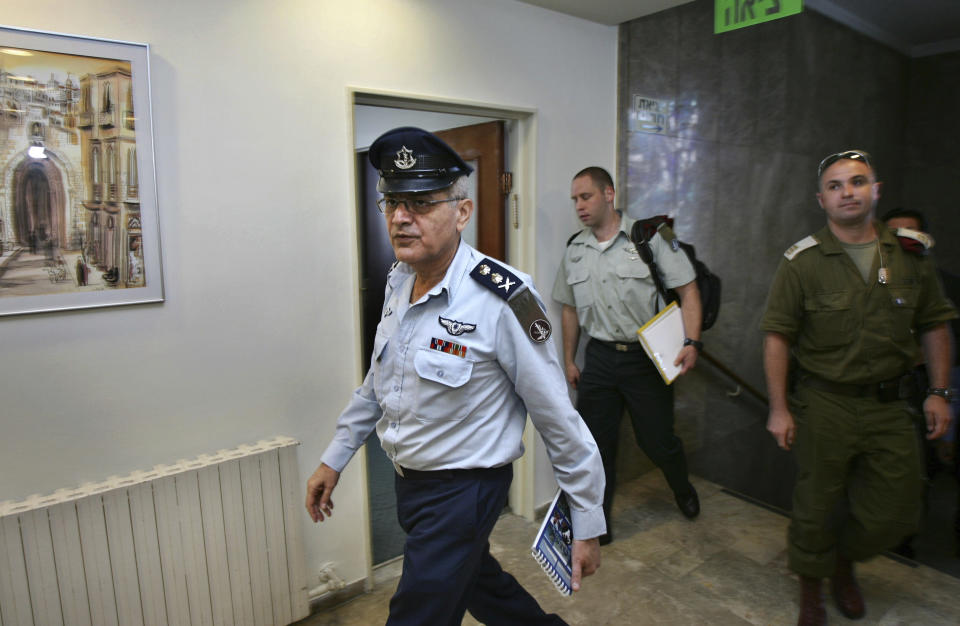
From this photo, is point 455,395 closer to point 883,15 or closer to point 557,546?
point 557,546

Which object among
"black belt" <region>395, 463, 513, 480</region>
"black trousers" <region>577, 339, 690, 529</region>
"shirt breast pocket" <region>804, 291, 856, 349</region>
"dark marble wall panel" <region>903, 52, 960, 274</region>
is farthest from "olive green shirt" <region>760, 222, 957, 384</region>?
"dark marble wall panel" <region>903, 52, 960, 274</region>

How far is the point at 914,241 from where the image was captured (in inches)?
79.2

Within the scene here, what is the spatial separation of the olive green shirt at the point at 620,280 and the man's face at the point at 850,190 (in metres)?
0.69

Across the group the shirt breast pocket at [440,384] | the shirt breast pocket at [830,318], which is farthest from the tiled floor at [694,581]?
the shirt breast pocket at [440,384]

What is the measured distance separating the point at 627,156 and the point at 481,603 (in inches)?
94.6

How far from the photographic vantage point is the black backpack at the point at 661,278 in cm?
264

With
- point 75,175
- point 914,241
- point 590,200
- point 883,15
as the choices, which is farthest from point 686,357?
point 883,15

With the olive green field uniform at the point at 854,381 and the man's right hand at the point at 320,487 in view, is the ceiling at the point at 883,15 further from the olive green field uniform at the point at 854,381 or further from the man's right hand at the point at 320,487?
the man's right hand at the point at 320,487

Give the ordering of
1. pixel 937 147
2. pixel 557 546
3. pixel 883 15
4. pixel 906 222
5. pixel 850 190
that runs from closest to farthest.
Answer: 1. pixel 557 546
2. pixel 850 190
3. pixel 906 222
4. pixel 883 15
5. pixel 937 147

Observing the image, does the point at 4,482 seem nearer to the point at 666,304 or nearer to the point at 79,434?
the point at 79,434

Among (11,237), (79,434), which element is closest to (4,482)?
(79,434)

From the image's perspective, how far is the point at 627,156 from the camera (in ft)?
10.5

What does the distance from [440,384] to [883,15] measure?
3724 millimetres

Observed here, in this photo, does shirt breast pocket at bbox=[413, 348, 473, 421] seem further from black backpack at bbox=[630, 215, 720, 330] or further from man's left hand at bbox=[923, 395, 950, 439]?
man's left hand at bbox=[923, 395, 950, 439]
